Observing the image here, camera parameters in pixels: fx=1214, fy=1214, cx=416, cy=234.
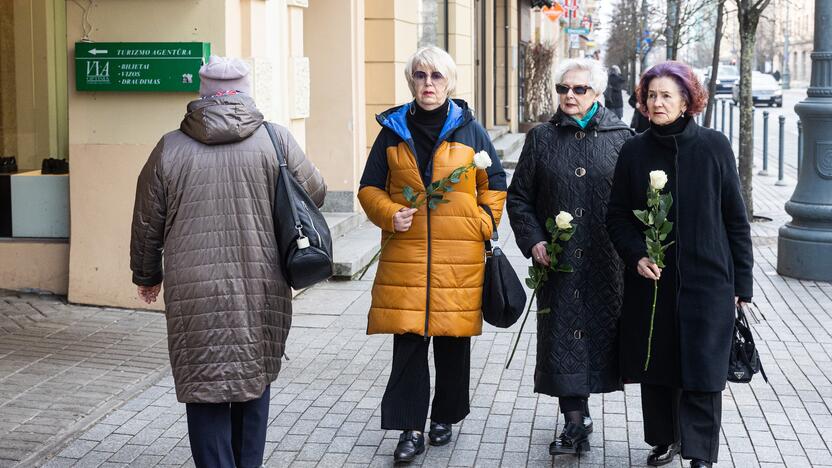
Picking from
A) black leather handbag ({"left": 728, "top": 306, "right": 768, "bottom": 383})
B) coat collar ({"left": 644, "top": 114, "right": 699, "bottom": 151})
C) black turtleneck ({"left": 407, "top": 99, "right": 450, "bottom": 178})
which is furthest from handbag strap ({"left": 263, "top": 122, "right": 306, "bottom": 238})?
black leather handbag ({"left": 728, "top": 306, "right": 768, "bottom": 383})

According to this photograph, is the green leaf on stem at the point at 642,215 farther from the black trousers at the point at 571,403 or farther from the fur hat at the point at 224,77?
the fur hat at the point at 224,77

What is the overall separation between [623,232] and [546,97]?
25.8 m

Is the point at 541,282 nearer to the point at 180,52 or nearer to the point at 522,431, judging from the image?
the point at 522,431

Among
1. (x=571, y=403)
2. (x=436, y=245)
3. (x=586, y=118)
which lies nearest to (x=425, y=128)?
(x=436, y=245)

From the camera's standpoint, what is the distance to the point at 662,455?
206 inches

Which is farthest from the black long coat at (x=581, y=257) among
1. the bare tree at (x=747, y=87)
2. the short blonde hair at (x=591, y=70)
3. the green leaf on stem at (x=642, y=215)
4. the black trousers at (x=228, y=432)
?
the bare tree at (x=747, y=87)

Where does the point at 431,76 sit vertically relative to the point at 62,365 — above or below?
above

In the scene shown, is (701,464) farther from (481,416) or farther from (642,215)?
(481,416)

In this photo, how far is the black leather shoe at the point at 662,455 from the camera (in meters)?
5.21

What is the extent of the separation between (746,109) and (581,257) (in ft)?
28.3

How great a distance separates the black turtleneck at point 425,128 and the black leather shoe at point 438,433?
1.19 metres

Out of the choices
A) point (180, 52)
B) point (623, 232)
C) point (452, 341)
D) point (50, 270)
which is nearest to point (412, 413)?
point (452, 341)

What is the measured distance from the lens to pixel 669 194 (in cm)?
477

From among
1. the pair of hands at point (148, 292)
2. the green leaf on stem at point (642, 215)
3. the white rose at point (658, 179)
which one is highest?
the white rose at point (658, 179)
